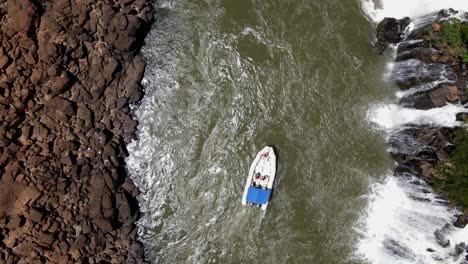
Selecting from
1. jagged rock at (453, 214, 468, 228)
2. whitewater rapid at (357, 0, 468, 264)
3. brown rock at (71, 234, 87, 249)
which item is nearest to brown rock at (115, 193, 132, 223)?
brown rock at (71, 234, 87, 249)

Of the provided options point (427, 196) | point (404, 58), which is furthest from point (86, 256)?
point (404, 58)

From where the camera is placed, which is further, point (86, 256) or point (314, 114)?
point (314, 114)

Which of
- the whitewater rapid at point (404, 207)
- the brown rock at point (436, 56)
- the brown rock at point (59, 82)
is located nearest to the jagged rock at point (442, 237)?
the whitewater rapid at point (404, 207)

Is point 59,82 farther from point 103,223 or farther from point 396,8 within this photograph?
point 396,8

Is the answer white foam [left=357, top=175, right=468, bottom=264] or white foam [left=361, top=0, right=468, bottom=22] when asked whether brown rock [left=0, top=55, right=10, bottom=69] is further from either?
white foam [left=357, top=175, right=468, bottom=264]

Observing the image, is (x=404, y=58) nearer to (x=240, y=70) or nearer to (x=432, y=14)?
(x=432, y=14)

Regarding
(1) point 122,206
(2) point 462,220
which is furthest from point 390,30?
(1) point 122,206

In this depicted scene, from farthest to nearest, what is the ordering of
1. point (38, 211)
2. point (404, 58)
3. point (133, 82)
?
1. point (404, 58)
2. point (133, 82)
3. point (38, 211)
